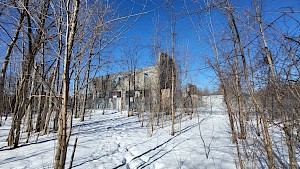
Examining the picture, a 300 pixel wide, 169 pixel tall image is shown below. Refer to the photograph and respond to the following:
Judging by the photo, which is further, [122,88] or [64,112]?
[122,88]

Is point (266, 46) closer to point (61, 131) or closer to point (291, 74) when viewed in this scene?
point (291, 74)

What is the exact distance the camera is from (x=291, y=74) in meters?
1.71

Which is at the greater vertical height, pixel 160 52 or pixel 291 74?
pixel 160 52

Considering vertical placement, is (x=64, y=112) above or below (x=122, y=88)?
below

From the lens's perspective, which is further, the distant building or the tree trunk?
the distant building

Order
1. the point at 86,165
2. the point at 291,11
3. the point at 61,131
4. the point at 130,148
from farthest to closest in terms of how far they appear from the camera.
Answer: the point at 130,148 → the point at 86,165 → the point at 61,131 → the point at 291,11

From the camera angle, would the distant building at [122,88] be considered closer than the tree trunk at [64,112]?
No

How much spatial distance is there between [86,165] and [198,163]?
104 inches

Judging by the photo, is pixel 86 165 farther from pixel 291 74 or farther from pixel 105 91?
pixel 105 91

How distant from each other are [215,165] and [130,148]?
2648 millimetres

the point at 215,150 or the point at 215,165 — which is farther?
the point at 215,150

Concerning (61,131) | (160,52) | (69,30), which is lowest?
(61,131)

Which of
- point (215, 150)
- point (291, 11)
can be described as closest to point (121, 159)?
point (215, 150)

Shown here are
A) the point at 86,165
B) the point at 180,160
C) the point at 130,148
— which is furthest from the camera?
the point at 130,148
